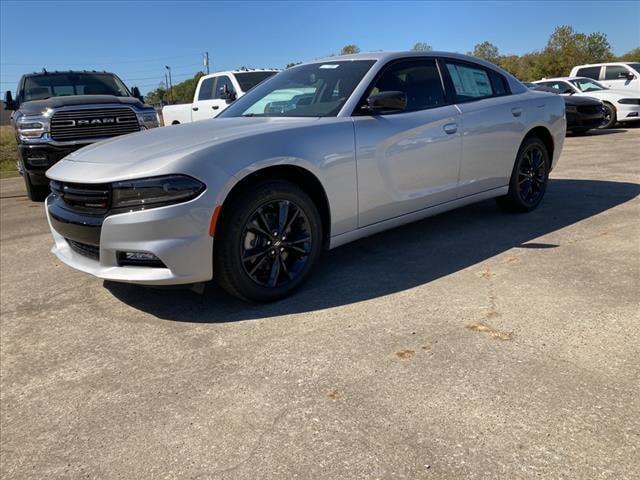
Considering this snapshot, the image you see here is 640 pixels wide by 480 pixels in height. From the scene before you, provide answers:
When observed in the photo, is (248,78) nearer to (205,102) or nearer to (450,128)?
(205,102)

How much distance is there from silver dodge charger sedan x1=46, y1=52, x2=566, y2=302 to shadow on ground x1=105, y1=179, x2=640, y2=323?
0.24 metres

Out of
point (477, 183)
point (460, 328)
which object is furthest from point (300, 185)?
point (477, 183)

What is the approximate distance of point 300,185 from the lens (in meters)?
3.54

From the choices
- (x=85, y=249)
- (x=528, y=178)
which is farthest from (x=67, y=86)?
(x=528, y=178)

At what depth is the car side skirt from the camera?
3.75 metres

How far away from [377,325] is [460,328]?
0.46m

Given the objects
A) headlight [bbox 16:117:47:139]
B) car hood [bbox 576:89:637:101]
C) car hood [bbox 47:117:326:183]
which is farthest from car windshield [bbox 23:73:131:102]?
car hood [bbox 576:89:637:101]

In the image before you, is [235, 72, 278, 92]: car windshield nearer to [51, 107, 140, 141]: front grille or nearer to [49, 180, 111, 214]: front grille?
[51, 107, 140, 141]: front grille

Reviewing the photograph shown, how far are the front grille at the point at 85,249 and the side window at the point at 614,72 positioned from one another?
16964mm

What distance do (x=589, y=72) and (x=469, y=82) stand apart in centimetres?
1457

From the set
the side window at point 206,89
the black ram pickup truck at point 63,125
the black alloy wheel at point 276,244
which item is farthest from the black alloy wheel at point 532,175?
the side window at point 206,89

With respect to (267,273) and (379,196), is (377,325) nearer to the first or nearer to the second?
(267,273)

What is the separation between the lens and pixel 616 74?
1606 cm

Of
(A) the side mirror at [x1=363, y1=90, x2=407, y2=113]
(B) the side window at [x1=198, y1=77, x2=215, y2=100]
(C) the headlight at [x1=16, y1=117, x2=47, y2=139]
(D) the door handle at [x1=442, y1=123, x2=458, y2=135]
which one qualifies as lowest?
(D) the door handle at [x1=442, y1=123, x2=458, y2=135]
